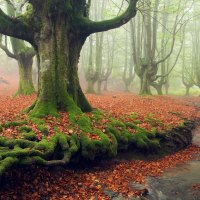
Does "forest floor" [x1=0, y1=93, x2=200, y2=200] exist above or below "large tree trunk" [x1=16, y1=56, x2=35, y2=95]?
below

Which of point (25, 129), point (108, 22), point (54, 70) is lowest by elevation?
point (25, 129)

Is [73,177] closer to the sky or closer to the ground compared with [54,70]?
closer to the ground

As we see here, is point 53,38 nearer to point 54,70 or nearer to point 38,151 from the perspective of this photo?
point 54,70

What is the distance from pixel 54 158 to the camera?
8.91 m

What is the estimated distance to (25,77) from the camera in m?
23.7

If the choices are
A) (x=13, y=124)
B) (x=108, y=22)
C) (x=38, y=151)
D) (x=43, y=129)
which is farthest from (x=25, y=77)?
(x=38, y=151)

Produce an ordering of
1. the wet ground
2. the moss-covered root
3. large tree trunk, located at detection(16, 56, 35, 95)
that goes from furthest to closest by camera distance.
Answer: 1. large tree trunk, located at detection(16, 56, 35, 95)
2. the wet ground
3. the moss-covered root

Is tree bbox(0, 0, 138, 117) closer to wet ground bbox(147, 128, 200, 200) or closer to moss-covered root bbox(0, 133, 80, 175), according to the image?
moss-covered root bbox(0, 133, 80, 175)

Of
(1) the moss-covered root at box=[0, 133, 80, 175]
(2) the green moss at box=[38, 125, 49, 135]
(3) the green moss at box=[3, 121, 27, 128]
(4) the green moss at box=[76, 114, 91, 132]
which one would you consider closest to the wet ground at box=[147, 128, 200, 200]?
(1) the moss-covered root at box=[0, 133, 80, 175]

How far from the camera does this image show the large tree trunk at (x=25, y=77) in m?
23.2

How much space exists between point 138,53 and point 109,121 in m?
21.8

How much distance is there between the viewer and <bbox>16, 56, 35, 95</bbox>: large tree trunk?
23.2 m

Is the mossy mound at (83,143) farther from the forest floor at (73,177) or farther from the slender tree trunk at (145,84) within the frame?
the slender tree trunk at (145,84)

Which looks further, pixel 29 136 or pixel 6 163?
pixel 29 136
